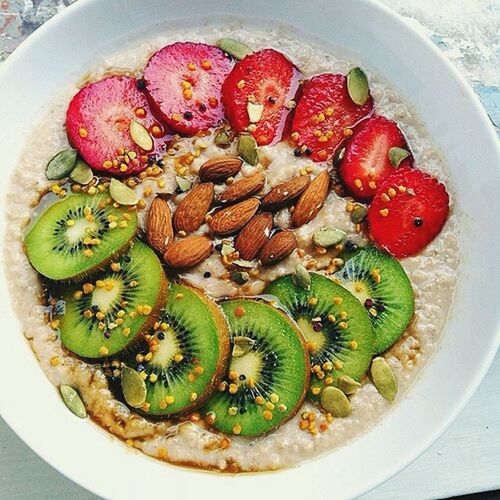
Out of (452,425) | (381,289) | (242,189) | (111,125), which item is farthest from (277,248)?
(452,425)

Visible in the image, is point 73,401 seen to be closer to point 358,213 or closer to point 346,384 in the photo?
point 346,384

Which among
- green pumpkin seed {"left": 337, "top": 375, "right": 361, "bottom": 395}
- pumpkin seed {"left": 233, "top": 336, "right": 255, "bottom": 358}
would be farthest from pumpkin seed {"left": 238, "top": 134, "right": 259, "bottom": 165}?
green pumpkin seed {"left": 337, "top": 375, "right": 361, "bottom": 395}

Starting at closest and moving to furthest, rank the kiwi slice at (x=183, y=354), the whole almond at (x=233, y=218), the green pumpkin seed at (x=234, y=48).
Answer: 1. the kiwi slice at (x=183, y=354)
2. the whole almond at (x=233, y=218)
3. the green pumpkin seed at (x=234, y=48)

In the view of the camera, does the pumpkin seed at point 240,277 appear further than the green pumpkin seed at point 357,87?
No

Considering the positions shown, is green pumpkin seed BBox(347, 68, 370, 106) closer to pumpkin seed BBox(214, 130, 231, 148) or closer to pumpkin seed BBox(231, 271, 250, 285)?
pumpkin seed BBox(214, 130, 231, 148)

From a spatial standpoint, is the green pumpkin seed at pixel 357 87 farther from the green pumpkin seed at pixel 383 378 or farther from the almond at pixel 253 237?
the green pumpkin seed at pixel 383 378

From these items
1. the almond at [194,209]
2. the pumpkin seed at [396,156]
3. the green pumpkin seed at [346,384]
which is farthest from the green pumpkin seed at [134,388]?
the pumpkin seed at [396,156]
